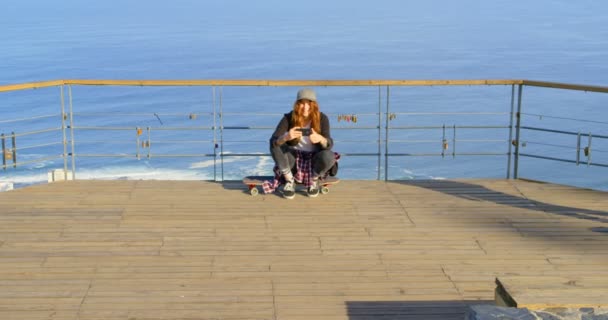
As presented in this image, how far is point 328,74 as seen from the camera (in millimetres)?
49969

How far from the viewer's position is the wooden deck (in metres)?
4.14

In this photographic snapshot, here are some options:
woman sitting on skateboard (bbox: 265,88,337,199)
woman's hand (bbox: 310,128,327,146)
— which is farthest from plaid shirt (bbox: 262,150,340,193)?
woman's hand (bbox: 310,128,327,146)

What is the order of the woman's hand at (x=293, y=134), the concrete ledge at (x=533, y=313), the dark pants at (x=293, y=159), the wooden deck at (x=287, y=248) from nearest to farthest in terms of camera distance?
the concrete ledge at (x=533, y=313) → the wooden deck at (x=287, y=248) → the woman's hand at (x=293, y=134) → the dark pants at (x=293, y=159)

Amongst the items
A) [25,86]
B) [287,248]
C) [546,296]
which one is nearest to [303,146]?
[287,248]

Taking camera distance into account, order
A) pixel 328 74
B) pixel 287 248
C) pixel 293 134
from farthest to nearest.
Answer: pixel 328 74
pixel 293 134
pixel 287 248

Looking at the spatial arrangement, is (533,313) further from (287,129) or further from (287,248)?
(287,129)

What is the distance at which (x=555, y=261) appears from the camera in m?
4.80

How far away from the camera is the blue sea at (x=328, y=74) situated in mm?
37156

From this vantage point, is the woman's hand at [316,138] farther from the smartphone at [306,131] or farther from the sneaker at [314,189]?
the sneaker at [314,189]

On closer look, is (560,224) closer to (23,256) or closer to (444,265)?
(444,265)

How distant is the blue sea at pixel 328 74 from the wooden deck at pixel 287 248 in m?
9.21

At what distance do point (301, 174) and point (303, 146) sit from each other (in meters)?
0.22

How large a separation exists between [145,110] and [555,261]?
40093 millimetres

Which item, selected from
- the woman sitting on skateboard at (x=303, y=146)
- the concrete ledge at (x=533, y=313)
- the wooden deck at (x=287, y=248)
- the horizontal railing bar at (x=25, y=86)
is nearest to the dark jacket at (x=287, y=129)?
the woman sitting on skateboard at (x=303, y=146)
